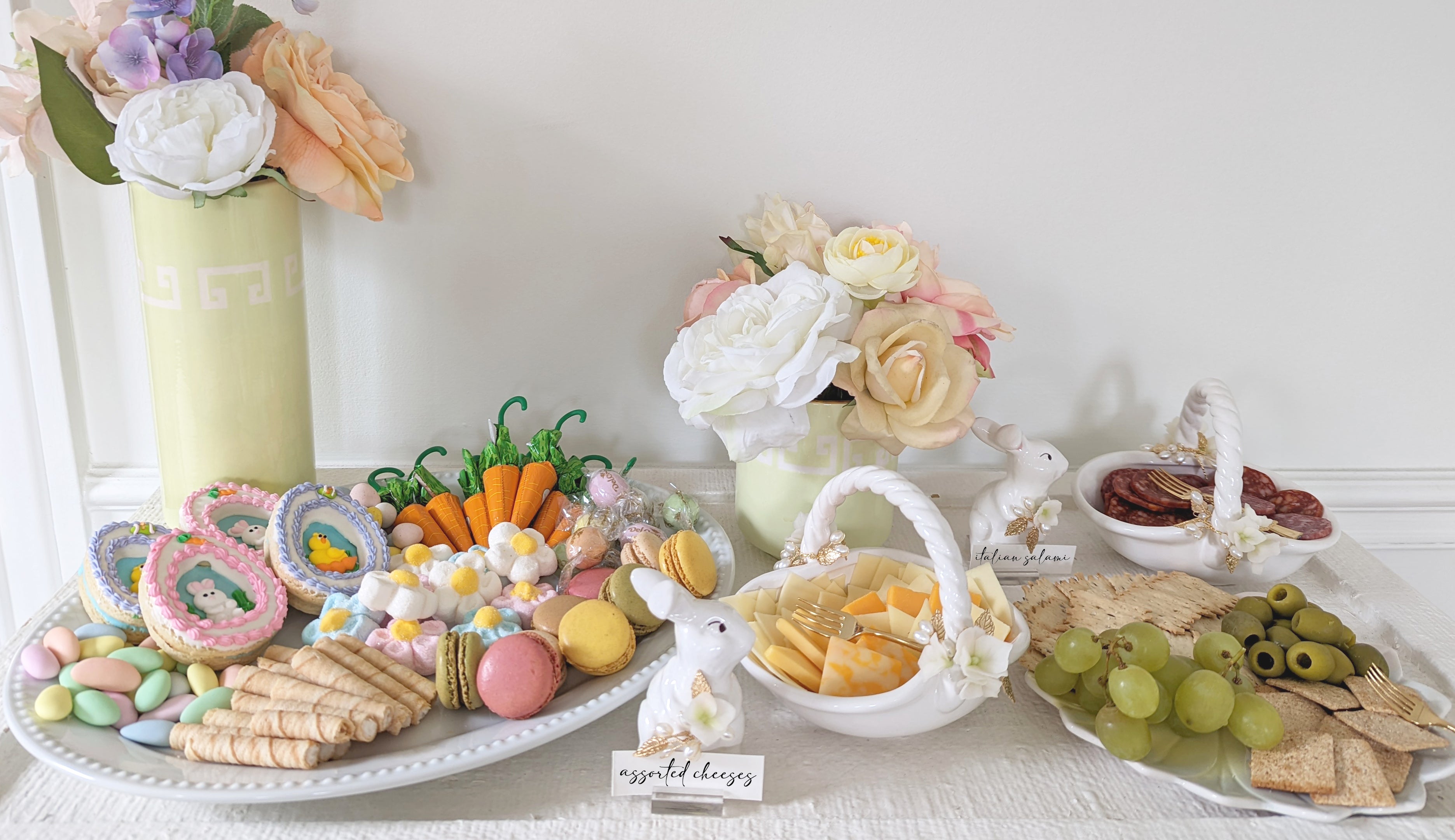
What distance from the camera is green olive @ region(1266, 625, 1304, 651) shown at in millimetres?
762

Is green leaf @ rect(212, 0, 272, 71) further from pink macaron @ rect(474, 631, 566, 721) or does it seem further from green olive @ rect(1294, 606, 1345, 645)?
green olive @ rect(1294, 606, 1345, 645)

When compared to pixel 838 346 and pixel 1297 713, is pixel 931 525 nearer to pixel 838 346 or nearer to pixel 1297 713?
pixel 838 346

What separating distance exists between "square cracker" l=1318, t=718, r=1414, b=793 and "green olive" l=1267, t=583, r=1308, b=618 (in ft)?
0.36

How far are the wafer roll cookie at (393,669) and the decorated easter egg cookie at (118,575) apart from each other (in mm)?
155

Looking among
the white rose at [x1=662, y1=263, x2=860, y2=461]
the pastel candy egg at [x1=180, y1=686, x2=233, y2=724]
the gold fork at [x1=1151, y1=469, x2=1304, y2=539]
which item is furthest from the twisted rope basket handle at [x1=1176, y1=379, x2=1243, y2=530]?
the pastel candy egg at [x1=180, y1=686, x2=233, y2=724]

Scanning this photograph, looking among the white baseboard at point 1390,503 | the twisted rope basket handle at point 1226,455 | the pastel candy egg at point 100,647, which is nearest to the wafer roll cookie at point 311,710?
the pastel candy egg at point 100,647

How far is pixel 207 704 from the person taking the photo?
2.14ft

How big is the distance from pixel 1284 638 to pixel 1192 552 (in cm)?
15

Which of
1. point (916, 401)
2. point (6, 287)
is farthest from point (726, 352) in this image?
point (6, 287)

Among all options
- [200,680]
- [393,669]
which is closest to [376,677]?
[393,669]

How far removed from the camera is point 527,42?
37.3 inches

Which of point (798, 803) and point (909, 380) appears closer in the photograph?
point (798, 803)

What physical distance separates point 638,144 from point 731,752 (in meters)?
0.60

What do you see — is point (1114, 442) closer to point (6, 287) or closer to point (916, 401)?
point (916, 401)
